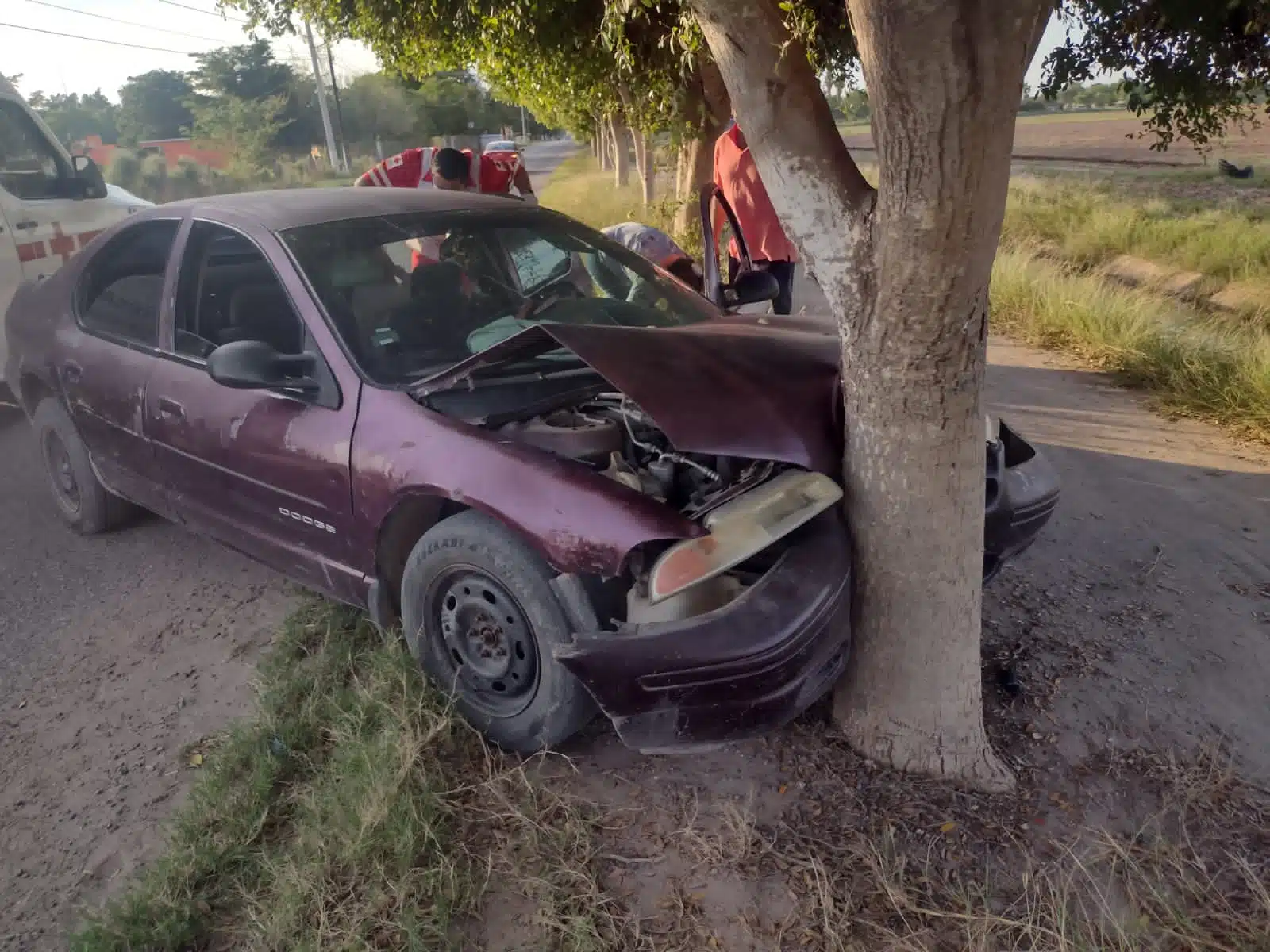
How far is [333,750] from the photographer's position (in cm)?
287

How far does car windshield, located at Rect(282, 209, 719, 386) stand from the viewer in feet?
10.5

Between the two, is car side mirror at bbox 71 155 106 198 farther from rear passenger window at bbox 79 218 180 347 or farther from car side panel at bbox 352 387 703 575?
car side panel at bbox 352 387 703 575

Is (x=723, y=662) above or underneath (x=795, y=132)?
underneath

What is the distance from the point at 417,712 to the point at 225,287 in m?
1.91

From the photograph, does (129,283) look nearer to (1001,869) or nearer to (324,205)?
(324,205)

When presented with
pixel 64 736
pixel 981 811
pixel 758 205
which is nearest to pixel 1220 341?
pixel 758 205

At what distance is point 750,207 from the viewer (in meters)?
5.96

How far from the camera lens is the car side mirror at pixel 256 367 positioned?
2912mm

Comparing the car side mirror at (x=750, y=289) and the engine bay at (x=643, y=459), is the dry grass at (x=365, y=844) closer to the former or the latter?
the engine bay at (x=643, y=459)

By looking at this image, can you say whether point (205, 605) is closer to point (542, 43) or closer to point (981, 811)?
point (981, 811)

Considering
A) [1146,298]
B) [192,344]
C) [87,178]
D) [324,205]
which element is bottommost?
[1146,298]

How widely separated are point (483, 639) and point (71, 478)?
3.07 m

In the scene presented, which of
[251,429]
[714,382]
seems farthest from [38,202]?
[714,382]

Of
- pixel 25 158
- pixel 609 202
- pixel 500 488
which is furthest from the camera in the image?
pixel 609 202
